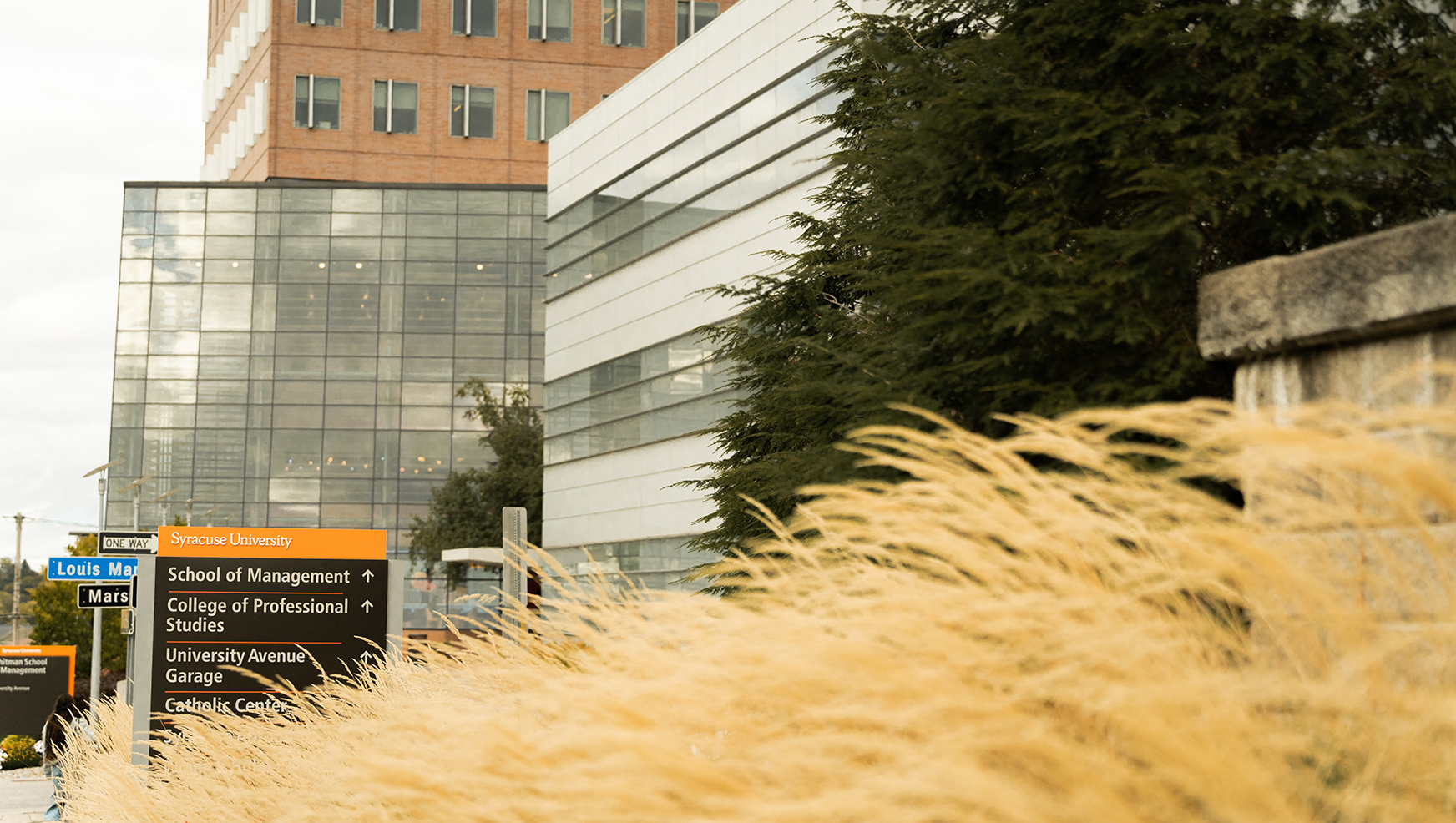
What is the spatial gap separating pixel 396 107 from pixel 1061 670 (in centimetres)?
6106

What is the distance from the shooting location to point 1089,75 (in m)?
6.92

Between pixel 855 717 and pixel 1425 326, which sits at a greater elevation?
pixel 1425 326

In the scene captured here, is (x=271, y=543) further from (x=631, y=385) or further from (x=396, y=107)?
(x=396, y=107)

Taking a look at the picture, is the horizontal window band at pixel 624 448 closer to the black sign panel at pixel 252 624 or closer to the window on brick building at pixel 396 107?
the black sign panel at pixel 252 624

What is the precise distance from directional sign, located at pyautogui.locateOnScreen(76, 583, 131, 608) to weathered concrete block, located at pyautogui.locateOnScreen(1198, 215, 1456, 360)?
17602 millimetres

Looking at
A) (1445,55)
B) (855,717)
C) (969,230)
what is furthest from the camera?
(1445,55)

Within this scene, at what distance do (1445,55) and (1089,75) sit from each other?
6.00 ft

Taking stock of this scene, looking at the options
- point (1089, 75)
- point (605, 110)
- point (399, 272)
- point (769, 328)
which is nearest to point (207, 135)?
point (399, 272)

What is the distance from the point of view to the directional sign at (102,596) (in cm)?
1936

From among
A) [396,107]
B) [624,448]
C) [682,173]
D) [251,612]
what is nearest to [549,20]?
[396,107]

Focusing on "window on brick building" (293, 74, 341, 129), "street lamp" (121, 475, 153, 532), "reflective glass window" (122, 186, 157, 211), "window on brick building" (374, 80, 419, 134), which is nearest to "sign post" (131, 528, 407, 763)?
"street lamp" (121, 475, 153, 532)

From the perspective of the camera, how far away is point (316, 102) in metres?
59.1

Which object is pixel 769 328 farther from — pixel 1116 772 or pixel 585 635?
pixel 1116 772

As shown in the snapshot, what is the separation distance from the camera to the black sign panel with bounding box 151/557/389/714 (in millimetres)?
10445
